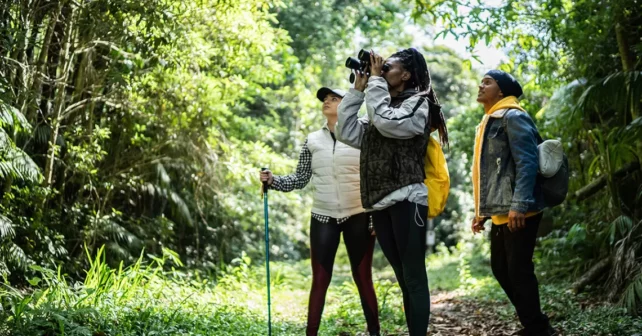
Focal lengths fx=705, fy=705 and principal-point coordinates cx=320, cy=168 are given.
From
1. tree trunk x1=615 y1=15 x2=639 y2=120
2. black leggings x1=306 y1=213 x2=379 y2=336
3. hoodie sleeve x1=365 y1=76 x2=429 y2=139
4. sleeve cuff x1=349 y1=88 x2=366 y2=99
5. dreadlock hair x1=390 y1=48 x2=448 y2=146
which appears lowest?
black leggings x1=306 y1=213 x2=379 y2=336

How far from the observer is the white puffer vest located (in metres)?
5.14

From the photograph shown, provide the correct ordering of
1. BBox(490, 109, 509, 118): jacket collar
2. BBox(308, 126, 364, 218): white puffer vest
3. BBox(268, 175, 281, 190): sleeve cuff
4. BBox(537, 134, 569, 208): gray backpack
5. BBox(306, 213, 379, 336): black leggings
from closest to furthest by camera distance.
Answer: BBox(537, 134, 569, 208): gray backpack < BBox(490, 109, 509, 118): jacket collar < BBox(306, 213, 379, 336): black leggings < BBox(308, 126, 364, 218): white puffer vest < BBox(268, 175, 281, 190): sleeve cuff

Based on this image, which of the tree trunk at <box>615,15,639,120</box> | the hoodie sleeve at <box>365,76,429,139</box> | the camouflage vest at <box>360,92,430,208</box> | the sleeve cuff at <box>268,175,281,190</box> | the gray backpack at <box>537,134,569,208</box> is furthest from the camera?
the tree trunk at <box>615,15,639,120</box>

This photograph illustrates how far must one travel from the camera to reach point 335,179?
206 inches

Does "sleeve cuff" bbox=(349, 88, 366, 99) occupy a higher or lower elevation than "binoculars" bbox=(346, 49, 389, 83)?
lower

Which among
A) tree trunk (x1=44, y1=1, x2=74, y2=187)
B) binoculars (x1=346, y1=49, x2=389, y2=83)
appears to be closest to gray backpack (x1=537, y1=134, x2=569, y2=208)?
binoculars (x1=346, y1=49, x2=389, y2=83)

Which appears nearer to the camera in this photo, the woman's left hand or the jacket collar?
the woman's left hand

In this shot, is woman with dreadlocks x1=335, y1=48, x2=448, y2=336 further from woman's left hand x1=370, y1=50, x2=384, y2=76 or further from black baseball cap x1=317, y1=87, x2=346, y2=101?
black baseball cap x1=317, y1=87, x2=346, y2=101

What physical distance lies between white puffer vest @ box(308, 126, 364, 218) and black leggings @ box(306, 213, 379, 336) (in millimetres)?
85

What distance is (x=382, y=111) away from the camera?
4047 millimetres

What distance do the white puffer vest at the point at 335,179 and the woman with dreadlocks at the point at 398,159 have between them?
843 mm

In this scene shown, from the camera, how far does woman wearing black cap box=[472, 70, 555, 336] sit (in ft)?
14.4

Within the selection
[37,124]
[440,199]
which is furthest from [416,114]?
[37,124]

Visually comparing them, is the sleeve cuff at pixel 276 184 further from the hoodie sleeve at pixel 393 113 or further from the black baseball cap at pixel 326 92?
the hoodie sleeve at pixel 393 113
